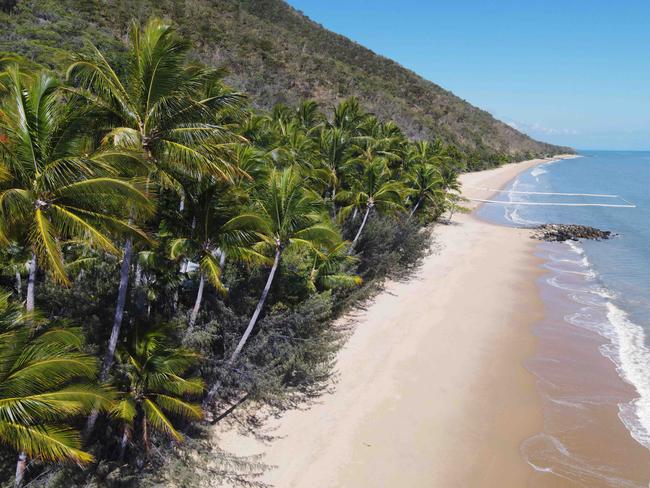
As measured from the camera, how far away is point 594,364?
48.1 feet

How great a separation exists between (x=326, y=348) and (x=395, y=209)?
28.4 ft

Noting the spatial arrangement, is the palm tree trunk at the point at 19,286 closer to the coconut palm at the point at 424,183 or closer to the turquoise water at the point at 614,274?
the turquoise water at the point at 614,274

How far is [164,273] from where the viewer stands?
11.3m

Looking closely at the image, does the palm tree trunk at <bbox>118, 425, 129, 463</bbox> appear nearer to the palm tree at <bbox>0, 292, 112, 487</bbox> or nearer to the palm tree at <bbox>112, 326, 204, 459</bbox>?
the palm tree at <bbox>112, 326, 204, 459</bbox>

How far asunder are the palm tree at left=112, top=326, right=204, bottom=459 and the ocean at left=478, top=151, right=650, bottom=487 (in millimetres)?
7546

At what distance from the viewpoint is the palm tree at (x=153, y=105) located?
7.66m

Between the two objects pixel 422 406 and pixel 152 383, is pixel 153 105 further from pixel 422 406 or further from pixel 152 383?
pixel 422 406

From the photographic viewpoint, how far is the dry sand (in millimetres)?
9672

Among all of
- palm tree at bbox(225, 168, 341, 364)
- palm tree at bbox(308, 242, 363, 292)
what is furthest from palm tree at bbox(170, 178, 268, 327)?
palm tree at bbox(308, 242, 363, 292)

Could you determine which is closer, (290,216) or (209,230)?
(209,230)

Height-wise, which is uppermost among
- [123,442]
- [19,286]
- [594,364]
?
[19,286]

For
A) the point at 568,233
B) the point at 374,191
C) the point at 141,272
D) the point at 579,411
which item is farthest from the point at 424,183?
the point at 141,272

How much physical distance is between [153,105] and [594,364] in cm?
1493

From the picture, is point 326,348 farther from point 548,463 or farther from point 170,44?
point 170,44
